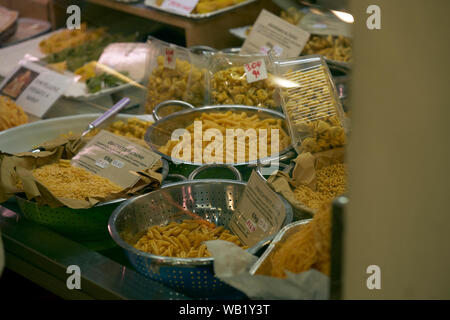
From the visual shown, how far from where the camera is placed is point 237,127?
5.00 ft

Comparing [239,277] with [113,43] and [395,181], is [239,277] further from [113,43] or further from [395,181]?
[113,43]

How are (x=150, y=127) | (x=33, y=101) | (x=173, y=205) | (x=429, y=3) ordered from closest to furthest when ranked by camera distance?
(x=429, y=3), (x=173, y=205), (x=150, y=127), (x=33, y=101)

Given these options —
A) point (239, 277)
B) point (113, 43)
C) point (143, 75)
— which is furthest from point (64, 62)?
point (239, 277)

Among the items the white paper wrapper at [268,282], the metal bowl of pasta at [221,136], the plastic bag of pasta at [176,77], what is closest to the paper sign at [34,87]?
the plastic bag of pasta at [176,77]

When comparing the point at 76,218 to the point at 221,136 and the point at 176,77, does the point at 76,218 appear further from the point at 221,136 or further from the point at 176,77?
the point at 176,77

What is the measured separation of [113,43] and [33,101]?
0.47 m

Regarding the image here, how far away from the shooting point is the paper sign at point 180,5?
6.90 feet

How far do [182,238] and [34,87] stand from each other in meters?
1.07

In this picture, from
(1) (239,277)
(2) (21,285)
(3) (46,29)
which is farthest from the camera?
(3) (46,29)

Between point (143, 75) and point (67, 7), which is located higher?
point (67, 7)

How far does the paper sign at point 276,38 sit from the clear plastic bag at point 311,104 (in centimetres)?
32

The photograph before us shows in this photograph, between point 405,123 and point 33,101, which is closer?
point 405,123

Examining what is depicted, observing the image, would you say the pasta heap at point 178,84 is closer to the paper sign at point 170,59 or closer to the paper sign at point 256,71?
the paper sign at point 170,59

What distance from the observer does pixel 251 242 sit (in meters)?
1.13
